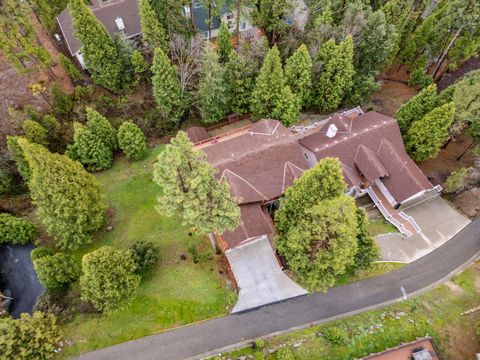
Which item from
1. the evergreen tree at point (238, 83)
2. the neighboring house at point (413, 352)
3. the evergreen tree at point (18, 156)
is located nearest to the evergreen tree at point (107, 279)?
the evergreen tree at point (18, 156)

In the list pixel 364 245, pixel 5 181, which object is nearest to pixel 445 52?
pixel 364 245

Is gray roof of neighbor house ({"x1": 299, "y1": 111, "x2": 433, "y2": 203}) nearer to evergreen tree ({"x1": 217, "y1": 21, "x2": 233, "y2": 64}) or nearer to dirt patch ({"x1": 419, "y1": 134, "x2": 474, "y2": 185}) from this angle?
dirt patch ({"x1": 419, "y1": 134, "x2": 474, "y2": 185})

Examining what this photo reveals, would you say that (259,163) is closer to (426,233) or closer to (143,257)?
(143,257)

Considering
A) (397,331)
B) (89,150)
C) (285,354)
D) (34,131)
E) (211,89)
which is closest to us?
(285,354)

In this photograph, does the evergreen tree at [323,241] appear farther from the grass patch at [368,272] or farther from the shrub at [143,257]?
the shrub at [143,257]

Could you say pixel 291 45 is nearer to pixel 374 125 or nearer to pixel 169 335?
pixel 374 125

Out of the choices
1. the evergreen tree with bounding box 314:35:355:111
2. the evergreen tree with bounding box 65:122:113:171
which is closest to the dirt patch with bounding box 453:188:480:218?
the evergreen tree with bounding box 314:35:355:111
